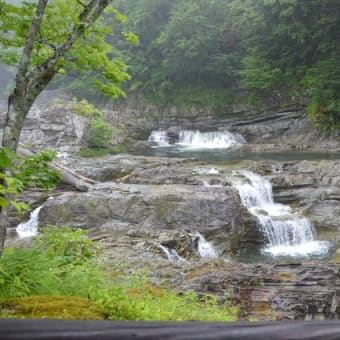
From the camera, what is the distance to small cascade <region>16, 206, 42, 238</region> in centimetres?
1107

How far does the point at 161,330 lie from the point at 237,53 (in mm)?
31487

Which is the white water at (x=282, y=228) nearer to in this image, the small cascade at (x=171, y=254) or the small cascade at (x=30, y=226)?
the small cascade at (x=171, y=254)

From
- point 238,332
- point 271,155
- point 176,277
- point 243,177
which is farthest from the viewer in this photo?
point 271,155

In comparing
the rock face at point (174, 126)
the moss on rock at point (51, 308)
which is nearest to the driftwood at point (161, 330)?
the moss on rock at point (51, 308)

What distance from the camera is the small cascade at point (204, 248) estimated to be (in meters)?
10.7

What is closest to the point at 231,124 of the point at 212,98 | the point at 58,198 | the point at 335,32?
the point at 212,98

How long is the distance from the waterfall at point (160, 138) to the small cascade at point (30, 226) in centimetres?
1694

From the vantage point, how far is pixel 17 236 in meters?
10.7

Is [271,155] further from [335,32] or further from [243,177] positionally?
[335,32]

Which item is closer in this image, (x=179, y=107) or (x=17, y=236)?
(x=17, y=236)

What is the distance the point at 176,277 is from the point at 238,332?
6.18 metres

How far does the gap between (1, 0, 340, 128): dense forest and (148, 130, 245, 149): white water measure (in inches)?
139

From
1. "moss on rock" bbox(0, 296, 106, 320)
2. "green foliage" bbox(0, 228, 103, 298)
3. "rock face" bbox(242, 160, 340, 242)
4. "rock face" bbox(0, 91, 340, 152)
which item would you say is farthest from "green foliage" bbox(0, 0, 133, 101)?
"rock face" bbox(0, 91, 340, 152)

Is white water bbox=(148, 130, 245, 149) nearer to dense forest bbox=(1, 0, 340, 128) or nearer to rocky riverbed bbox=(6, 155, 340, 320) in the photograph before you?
Result: dense forest bbox=(1, 0, 340, 128)
